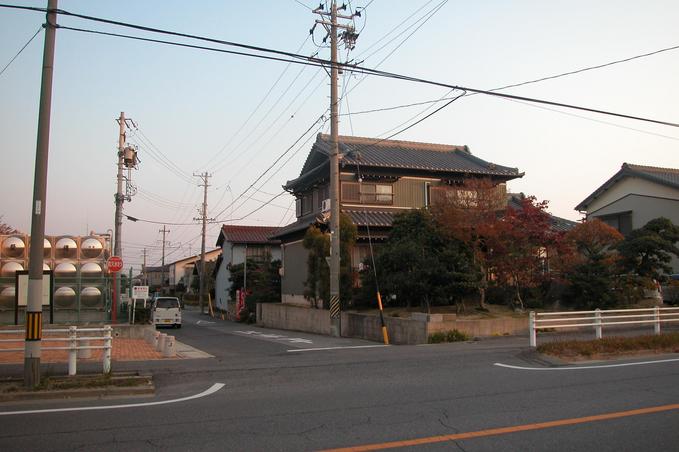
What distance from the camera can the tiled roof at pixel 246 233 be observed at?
54688mm

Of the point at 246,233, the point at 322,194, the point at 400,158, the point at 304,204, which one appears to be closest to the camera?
the point at 400,158

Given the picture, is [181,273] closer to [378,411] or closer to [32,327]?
[32,327]

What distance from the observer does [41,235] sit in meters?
9.87

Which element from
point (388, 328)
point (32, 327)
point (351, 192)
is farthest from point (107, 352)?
point (351, 192)

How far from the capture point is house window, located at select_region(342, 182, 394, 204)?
30.7 m

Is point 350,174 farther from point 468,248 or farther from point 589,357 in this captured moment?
point 589,357

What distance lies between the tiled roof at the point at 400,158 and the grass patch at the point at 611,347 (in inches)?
697

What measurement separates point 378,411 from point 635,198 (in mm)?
31335

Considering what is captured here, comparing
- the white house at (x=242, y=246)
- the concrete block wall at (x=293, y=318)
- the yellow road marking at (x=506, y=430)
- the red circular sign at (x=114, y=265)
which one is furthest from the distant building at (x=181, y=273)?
the yellow road marking at (x=506, y=430)

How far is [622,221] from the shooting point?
34750mm

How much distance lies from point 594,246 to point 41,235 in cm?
2097

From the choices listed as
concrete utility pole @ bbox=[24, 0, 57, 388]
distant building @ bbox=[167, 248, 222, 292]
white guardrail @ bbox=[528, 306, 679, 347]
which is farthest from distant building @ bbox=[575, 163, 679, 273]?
distant building @ bbox=[167, 248, 222, 292]

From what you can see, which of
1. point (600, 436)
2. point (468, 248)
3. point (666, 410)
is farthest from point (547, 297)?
point (600, 436)

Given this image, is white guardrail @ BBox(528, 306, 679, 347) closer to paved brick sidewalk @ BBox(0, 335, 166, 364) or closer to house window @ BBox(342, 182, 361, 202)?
paved brick sidewalk @ BBox(0, 335, 166, 364)
